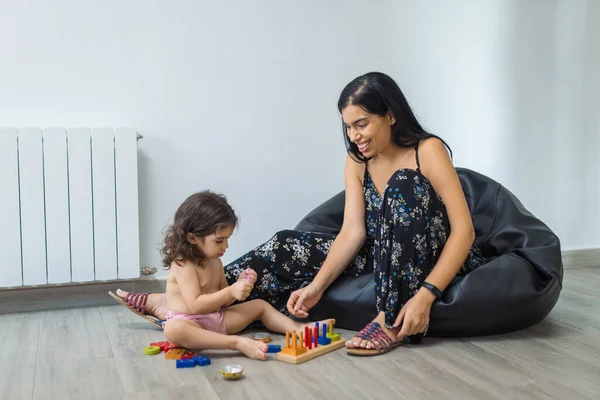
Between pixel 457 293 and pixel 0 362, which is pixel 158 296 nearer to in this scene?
pixel 0 362

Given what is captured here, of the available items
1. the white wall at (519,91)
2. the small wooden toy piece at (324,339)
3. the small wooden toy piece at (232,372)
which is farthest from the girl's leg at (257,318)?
the white wall at (519,91)

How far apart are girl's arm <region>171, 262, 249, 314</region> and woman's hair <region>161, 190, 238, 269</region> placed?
0.11 feet

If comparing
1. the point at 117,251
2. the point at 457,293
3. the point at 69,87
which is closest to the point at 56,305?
the point at 117,251

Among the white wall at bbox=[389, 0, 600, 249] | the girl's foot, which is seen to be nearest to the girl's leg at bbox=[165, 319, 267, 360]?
the girl's foot

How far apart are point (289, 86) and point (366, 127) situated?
2.82 ft

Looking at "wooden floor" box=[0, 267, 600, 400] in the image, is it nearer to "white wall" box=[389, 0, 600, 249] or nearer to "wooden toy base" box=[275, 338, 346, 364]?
"wooden toy base" box=[275, 338, 346, 364]

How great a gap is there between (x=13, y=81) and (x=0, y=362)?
1083 mm

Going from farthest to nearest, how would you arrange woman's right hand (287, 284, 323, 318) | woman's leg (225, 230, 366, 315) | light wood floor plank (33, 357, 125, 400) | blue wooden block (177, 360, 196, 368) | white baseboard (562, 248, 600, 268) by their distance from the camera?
white baseboard (562, 248, 600, 268), woman's leg (225, 230, 366, 315), woman's right hand (287, 284, 323, 318), blue wooden block (177, 360, 196, 368), light wood floor plank (33, 357, 125, 400)

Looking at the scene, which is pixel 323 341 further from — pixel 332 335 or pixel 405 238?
pixel 405 238

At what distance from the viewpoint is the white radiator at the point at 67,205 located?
2.37 metres

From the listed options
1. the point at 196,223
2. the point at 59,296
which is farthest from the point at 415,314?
the point at 59,296

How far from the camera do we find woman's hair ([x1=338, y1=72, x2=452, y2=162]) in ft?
6.68

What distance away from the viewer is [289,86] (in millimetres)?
2836

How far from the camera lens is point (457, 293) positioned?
198cm
